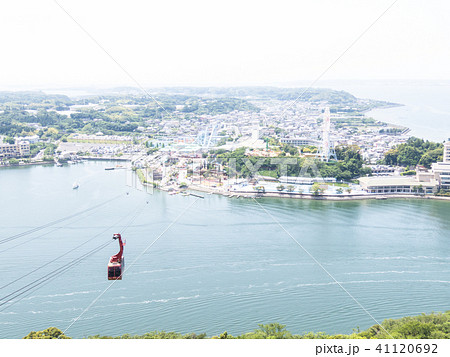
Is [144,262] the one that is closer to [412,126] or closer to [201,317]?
[201,317]

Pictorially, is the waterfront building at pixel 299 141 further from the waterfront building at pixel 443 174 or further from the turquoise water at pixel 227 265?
the turquoise water at pixel 227 265

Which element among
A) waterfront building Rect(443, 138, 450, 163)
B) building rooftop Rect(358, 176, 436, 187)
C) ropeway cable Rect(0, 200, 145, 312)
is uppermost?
waterfront building Rect(443, 138, 450, 163)

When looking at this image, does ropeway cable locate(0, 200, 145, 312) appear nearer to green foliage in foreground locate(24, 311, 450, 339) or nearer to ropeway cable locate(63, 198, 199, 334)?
ropeway cable locate(63, 198, 199, 334)

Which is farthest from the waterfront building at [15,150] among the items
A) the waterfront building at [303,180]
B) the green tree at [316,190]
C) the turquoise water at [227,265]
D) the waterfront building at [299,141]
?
→ the green tree at [316,190]

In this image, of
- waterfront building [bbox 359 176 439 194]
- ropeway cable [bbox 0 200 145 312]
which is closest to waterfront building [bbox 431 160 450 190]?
waterfront building [bbox 359 176 439 194]

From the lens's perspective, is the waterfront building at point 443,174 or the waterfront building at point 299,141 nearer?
the waterfront building at point 443,174

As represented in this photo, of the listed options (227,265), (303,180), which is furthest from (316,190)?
(227,265)

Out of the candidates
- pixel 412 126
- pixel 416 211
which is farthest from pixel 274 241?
pixel 412 126
